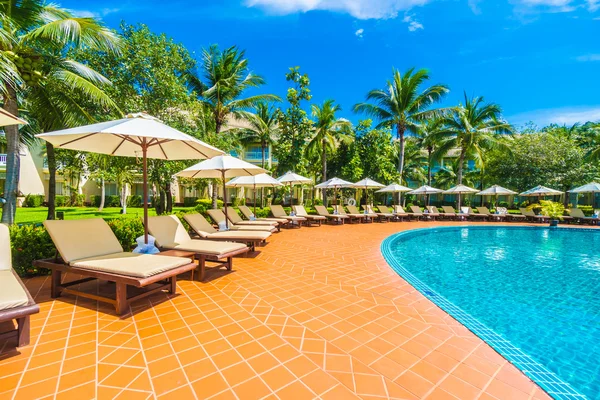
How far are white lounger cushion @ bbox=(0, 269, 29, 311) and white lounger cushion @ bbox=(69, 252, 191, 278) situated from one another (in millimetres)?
766

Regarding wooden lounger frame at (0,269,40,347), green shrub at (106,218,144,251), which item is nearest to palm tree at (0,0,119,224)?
green shrub at (106,218,144,251)

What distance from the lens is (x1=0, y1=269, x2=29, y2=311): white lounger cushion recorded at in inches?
91.2

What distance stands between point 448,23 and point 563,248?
35.6 feet

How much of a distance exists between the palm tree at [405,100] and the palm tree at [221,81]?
9629 mm

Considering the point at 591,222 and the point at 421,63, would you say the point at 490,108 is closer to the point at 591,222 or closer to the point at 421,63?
the point at 421,63

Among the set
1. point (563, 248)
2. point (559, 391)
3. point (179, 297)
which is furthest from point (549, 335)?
point (563, 248)

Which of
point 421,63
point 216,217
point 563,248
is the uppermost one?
point 421,63

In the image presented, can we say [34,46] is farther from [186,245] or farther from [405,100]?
[405,100]

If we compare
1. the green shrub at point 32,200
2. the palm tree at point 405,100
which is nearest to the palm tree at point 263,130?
the palm tree at point 405,100

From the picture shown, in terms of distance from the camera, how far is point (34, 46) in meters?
7.51

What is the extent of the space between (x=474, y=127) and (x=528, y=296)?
66.8 feet

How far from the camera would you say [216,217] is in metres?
8.65

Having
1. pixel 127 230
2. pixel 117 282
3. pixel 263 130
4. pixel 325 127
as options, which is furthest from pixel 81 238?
pixel 263 130

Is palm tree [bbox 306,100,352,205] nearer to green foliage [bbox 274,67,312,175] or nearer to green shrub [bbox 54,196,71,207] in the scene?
green foliage [bbox 274,67,312,175]
